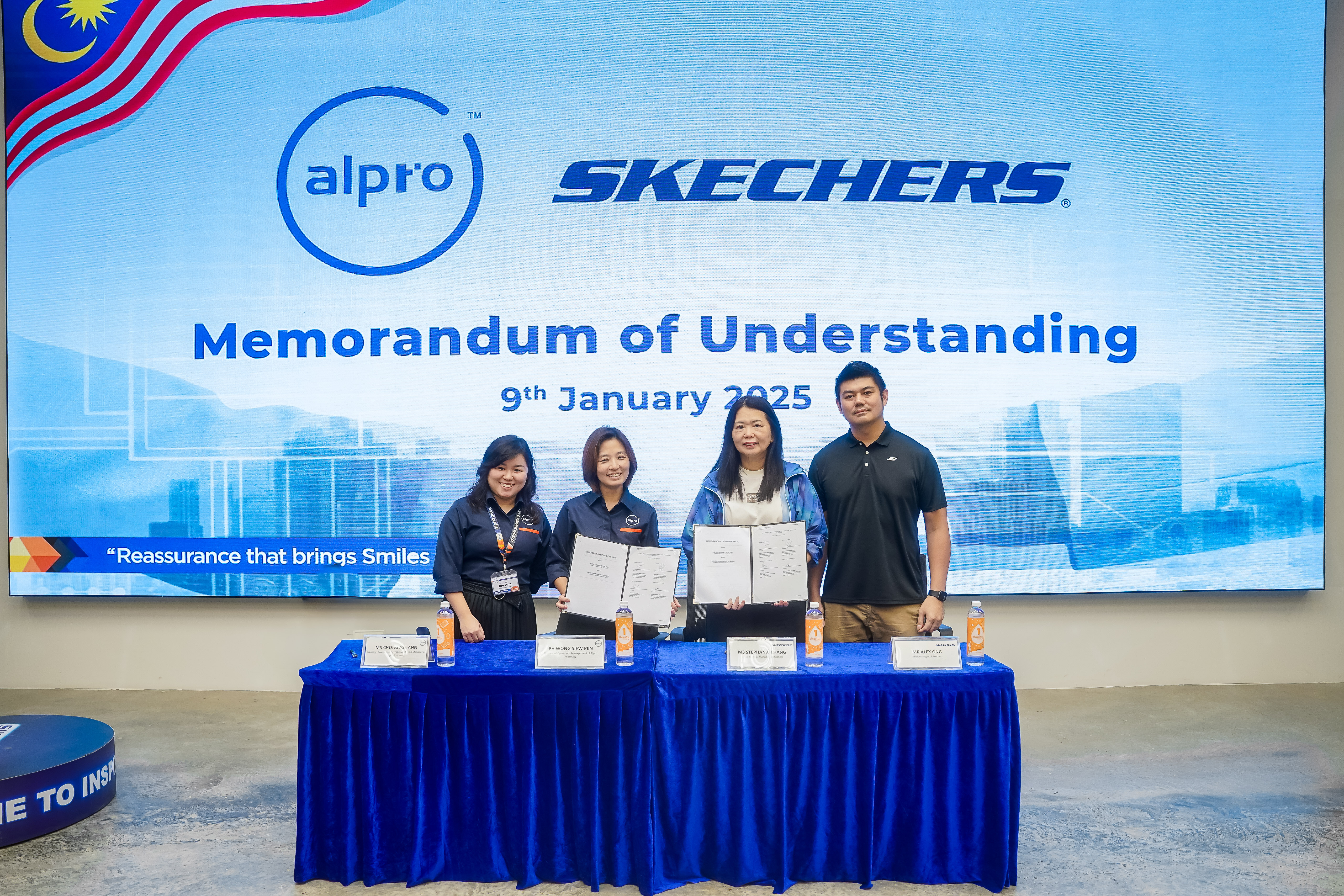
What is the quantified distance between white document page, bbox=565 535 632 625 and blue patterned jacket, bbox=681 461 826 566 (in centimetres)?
37

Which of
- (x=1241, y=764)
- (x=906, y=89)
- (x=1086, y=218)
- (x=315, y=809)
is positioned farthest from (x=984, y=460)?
(x=315, y=809)

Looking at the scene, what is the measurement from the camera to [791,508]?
2945 mm

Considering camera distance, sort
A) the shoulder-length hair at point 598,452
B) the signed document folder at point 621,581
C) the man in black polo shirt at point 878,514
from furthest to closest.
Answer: the man in black polo shirt at point 878,514, the shoulder-length hair at point 598,452, the signed document folder at point 621,581

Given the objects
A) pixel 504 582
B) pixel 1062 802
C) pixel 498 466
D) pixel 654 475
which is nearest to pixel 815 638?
pixel 504 582

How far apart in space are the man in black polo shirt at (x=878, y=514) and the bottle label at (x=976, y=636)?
578 mm

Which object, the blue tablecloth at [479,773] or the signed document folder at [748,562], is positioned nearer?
the blue tablecloth at [479,773]

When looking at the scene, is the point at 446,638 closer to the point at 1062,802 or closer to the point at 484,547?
the point at 484,547

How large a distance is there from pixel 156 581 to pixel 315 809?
2762 millimetres

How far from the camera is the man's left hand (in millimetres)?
2928

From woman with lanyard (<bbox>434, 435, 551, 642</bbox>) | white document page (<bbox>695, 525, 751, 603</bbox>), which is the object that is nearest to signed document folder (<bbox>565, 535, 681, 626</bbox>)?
white document page (<bbox>695, 525, 751, 603</bbox>)

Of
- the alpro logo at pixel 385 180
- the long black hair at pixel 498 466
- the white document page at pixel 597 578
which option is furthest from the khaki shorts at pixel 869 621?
the alpro logo at pixel 385 180

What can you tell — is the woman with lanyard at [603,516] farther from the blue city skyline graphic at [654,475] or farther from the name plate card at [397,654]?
the blue city skyline graphic at [654,475]

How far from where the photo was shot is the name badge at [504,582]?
2.97 m

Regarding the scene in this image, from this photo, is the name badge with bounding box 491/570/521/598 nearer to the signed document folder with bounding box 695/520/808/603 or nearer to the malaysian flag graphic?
the signed document folder with bounding box 695/520/808/603
